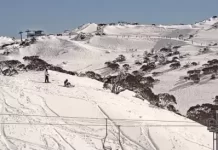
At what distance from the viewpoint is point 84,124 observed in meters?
20.9

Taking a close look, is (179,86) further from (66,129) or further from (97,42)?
(97,42)

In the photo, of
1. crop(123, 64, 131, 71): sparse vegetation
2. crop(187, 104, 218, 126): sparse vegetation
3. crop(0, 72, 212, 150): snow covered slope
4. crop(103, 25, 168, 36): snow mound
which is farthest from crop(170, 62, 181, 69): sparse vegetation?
crop(103, 25, 168, 36): snow mound

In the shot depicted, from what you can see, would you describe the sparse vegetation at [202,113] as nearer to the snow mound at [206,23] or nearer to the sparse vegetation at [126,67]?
the sparse vegetation at [126,67]

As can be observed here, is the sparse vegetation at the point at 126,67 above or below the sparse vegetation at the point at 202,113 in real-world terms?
above

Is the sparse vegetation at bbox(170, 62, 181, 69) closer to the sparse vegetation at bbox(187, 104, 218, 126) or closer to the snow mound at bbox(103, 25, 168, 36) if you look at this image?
the sparse vegetation at bbox(187, 104, 218, 126)

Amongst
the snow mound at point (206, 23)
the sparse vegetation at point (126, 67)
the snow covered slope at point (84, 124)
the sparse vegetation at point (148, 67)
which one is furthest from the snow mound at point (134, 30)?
the snow covered slope at point (84, 124)

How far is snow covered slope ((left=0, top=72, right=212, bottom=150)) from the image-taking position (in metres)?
18.8

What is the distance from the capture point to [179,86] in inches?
1948

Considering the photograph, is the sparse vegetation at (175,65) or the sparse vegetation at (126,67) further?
the sparse vegetation at (126,67)

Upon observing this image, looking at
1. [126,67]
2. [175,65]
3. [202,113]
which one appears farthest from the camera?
[126,67]

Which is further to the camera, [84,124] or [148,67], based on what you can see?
[148,67]

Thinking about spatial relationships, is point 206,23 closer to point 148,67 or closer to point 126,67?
point 126,67

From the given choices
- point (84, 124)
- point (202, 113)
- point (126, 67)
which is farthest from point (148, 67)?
point (84, 124)

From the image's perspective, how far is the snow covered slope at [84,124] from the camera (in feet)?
61.7
